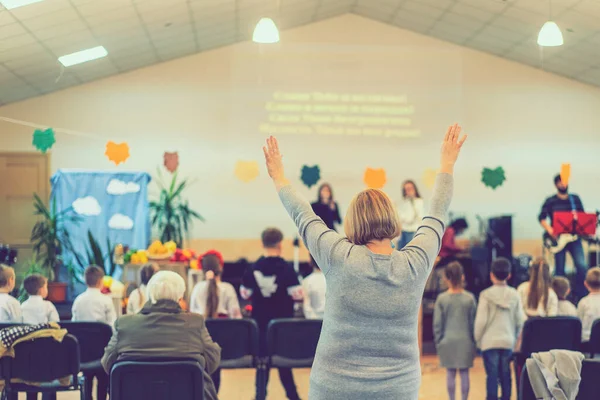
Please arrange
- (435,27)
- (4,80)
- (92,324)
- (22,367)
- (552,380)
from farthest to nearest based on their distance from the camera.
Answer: (435,27), (4,80), (92,324), (22,367), (552,380)

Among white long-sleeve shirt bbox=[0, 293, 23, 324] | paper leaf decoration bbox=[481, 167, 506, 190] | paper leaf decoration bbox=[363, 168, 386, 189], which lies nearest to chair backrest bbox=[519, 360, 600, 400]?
white long-sleeve shirt bbox=[0, 293, 23, 324]

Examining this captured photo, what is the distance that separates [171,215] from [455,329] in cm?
575

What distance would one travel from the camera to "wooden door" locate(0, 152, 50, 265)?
404 inches

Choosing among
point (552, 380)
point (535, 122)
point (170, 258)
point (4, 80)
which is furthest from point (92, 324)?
point (535, 122)

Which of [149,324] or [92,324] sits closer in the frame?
[149,324]

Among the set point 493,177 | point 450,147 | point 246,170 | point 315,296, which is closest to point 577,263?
point 493,177

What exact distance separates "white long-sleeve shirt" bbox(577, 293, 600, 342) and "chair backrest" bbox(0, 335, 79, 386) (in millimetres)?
3686

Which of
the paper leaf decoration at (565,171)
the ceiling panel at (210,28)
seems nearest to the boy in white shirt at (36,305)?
the ceiling panel at (210,28)

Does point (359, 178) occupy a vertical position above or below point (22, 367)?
above

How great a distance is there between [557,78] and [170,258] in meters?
6.46

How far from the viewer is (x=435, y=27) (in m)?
10.9

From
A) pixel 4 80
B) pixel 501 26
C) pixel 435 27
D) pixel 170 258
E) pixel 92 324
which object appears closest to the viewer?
pixel 92 324

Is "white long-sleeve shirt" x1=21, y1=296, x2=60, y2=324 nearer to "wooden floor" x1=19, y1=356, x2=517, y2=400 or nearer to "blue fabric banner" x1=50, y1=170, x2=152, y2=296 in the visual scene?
"wooden floor" x1=19, y1=356, x2=517, y2=400

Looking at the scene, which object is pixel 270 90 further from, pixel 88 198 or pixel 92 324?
pixel 92 324
